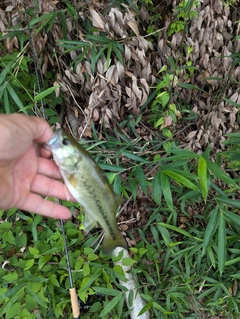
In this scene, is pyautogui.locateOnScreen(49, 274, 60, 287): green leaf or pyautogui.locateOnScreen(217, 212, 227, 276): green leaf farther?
pyautogui.locateOnScreen(49, 274, 60, 287): green leaf

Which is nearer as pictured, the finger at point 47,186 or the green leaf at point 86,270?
the finger at point 47,186

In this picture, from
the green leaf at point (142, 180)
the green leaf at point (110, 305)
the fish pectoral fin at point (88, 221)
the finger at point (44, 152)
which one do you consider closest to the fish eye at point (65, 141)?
the finger at point (44, 152)

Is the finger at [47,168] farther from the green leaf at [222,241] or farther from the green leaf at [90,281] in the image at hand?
the green leaf at [222,241]

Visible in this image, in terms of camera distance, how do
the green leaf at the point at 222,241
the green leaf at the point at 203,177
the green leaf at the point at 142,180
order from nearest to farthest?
1. the green leaf at the point at 203,177
2. the green leaf at the point at 222,241
3. the green leaf at the point at 142,180

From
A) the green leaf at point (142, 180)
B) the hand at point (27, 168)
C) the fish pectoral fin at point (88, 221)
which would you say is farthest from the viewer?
the green leaf at point (142, 180)

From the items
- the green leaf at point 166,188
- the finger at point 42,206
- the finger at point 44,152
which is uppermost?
the finger at point 44,152

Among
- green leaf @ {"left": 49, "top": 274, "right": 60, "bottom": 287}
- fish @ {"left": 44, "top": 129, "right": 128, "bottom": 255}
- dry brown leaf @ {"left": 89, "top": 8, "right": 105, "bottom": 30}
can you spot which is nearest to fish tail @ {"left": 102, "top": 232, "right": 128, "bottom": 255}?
fish @ {"left": 44, "top": 129, "right": 128, "bottom": 255}

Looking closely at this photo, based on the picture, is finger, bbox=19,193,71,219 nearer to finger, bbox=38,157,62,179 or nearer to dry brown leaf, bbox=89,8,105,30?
finger, bbox=38,157,62,179
